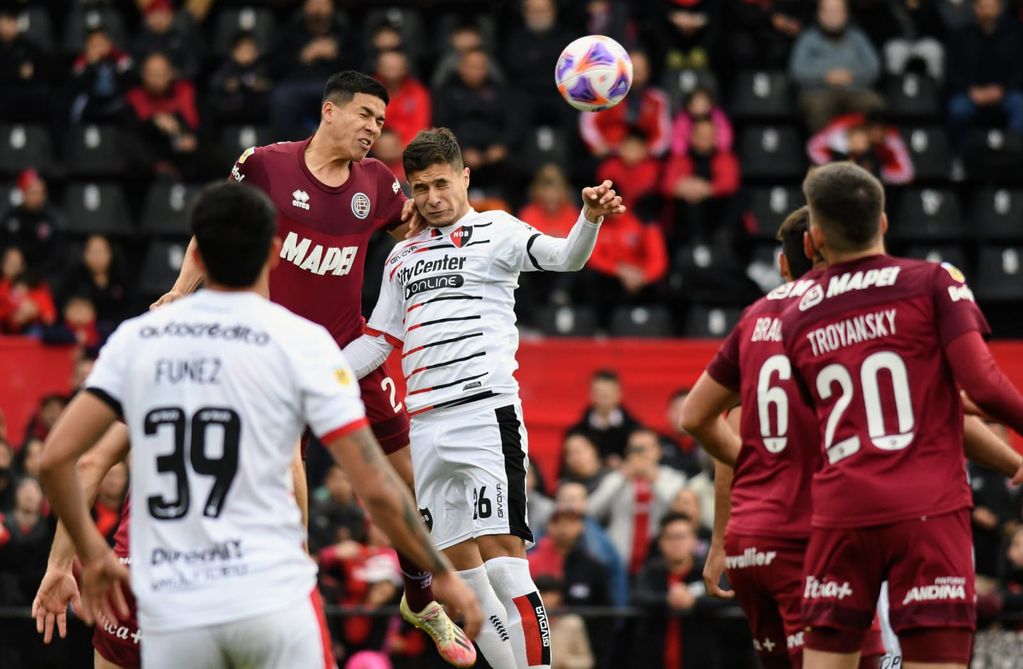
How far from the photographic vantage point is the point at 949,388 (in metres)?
6.74

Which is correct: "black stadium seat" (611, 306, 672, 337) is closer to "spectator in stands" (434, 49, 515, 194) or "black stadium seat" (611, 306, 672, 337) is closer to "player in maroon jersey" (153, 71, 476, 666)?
"spectator in stands" (434, 49, 515, 194)

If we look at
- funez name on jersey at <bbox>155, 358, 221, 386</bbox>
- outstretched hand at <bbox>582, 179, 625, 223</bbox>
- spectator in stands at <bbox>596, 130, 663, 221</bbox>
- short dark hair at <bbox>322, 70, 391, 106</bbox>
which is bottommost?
funez name on jersey at <bbox>155, 358, 221, 386</bbox>

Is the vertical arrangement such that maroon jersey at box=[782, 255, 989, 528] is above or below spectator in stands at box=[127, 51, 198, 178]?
below

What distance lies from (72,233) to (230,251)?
1276cm

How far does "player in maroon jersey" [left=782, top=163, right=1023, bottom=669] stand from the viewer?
6.60 metres

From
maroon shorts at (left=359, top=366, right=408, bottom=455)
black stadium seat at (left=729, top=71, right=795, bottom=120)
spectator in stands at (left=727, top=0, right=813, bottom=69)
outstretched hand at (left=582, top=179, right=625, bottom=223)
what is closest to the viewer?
outstretched hand at (left=582, top=179, right=625, bottom=223)

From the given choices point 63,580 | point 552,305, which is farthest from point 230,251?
point 552,305

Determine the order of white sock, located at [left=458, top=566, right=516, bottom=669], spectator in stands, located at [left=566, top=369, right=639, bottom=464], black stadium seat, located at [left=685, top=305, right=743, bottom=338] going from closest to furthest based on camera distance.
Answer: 1. white sock, located at [left=458, top=566, right=516, bottom=669]
2. spectator in stands, located at [left=566, top=369, right=639, bottom=464]
3. black stadium seat, located at [left=685, top=305, right=743, bottom=338]

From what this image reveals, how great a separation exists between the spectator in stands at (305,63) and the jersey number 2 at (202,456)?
12498mm

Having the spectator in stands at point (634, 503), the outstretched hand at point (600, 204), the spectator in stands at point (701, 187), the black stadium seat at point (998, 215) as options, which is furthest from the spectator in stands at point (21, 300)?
the black stadium seat at point (998, 215)

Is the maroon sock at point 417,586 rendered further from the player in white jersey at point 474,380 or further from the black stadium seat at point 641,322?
the black stadium seat at point 641,322

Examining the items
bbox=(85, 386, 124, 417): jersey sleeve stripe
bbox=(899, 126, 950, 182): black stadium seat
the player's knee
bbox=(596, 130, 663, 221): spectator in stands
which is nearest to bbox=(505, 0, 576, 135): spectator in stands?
bbox=(596, 130, 663, 221): spectator in stands

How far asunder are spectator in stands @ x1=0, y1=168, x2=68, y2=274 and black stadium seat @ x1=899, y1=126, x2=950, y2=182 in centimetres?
964

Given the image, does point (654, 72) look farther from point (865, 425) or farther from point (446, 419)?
point (865, 425)
